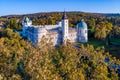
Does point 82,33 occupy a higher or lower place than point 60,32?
lower

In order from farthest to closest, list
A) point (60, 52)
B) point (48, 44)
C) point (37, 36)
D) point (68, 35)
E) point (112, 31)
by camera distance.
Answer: point (112, 31) → point (68, 35) → point (37, 36) → point (60, 52) → point (48, 44)

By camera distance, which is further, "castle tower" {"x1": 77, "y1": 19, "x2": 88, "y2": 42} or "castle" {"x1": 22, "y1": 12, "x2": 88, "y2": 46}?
"castle tower" {"x1": 77, "y1": 19, "x2": 88, "y2": 42}

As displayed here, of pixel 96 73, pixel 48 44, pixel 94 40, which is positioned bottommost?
pixel 94 40

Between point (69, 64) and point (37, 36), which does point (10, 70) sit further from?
point (37, 36)

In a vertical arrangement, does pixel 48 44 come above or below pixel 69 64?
above

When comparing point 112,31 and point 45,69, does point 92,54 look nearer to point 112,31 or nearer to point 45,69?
point 45,69

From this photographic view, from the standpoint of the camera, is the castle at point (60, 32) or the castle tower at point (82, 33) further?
the castle tower at point (82, 33)

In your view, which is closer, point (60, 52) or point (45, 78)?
point (45, 78)

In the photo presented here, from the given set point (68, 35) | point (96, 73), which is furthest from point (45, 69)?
point (68, 35)

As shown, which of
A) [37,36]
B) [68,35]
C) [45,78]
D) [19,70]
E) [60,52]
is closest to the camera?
A: [45,78]

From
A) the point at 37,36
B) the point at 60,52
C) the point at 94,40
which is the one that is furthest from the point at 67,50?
the point at 94,40

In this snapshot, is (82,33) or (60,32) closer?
(60,32)
